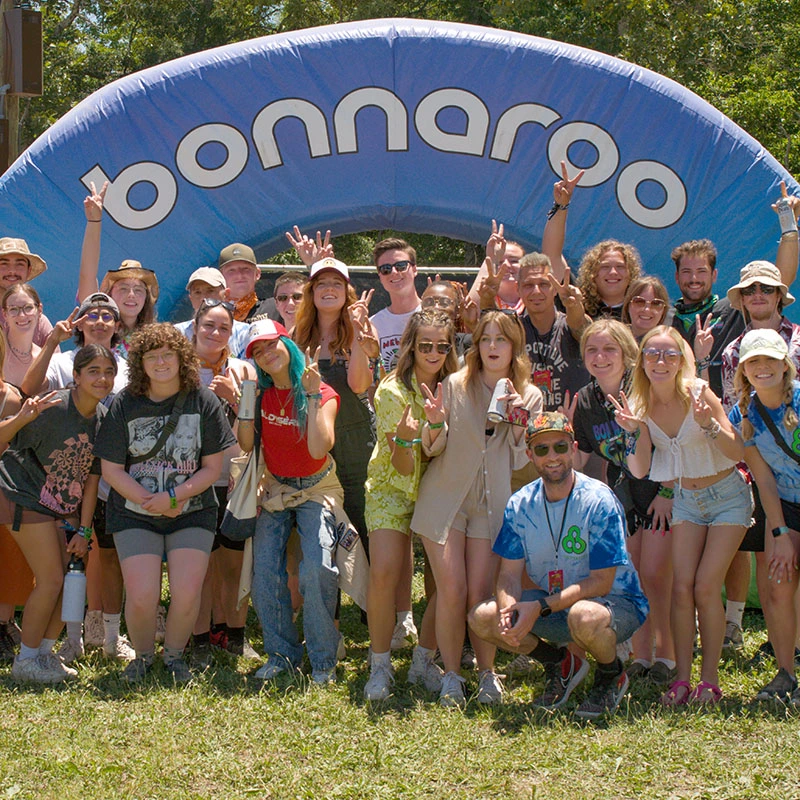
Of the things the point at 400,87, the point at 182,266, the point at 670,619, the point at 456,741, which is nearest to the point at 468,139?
the point at 400,87

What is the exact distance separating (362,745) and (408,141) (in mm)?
3610

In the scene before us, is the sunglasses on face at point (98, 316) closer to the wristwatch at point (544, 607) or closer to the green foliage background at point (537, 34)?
the wristwatch at point (544, 607)

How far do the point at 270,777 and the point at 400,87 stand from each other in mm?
4013

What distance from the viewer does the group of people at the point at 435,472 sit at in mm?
4250

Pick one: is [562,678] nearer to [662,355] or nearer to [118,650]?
[662,355]

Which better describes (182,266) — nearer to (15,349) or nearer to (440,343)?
(15,349)

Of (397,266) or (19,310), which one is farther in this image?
(397,266)

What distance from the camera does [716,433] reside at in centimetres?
427

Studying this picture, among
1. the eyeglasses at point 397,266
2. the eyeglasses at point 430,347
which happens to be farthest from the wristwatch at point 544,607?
the eyeglasses at point 397,266

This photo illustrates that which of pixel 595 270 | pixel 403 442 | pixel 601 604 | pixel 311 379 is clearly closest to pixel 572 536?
pixel 601 604

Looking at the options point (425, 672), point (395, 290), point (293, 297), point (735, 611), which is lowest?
point (425, 672)

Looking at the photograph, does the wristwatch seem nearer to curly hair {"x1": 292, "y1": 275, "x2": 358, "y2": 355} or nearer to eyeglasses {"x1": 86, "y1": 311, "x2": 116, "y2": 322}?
curly hair {"x1": 292, "y1": 275, "x2": 358, "y2": 355}

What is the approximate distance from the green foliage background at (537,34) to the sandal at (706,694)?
10.6 m

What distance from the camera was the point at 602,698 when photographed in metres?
4.12
